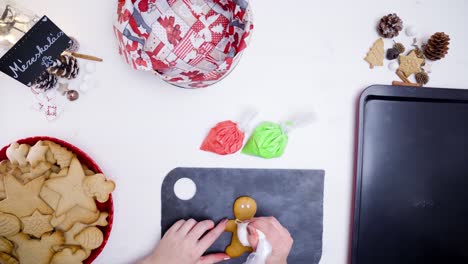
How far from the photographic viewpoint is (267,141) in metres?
0.80

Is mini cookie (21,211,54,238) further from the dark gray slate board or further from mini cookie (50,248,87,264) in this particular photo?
the dark gray slate board

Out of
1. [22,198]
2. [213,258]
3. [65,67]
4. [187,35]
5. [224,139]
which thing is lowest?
[213,258]

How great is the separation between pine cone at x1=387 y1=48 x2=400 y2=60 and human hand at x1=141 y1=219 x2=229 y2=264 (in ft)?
1.90

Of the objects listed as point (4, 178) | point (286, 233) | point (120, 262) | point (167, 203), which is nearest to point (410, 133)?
point (286, 233)

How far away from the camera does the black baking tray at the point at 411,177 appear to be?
2.79 ft

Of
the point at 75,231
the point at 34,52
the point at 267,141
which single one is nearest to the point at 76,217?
the point at 75,231

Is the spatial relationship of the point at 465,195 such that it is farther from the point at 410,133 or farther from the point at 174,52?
the point at 174,52

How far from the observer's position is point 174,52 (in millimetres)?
798

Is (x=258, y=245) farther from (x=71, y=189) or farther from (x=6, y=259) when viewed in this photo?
(x=6, y=259)

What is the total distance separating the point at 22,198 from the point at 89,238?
0.51 ft

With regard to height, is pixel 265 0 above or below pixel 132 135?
above

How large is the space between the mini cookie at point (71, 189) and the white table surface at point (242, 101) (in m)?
0.09

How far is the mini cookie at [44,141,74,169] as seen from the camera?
0.70m

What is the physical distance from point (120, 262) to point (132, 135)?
312 millimetres
